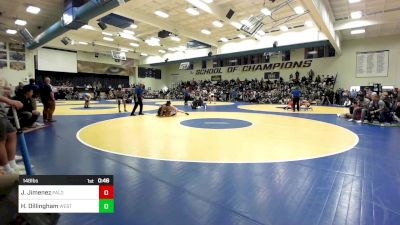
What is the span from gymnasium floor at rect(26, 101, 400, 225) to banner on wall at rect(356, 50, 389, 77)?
16297 mm

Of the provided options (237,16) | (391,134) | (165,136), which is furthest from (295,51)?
(165,136)

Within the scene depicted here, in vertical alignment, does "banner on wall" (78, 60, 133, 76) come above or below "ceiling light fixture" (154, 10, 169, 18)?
below

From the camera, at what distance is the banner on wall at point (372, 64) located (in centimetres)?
1848

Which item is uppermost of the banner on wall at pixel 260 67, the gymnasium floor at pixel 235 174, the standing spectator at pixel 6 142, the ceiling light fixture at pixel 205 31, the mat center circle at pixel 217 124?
the ceiling light fixture at pixel 205 31

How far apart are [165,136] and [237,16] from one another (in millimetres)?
11869

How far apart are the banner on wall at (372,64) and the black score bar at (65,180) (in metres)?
23.1

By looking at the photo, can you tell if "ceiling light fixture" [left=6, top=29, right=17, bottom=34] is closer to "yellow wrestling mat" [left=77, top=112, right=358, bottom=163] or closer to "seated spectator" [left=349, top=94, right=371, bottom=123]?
"yellow wrestling mat" [left=77, top=112, right=358, bottom=163]

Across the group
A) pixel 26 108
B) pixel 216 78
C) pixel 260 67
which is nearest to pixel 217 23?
pixel 260 67

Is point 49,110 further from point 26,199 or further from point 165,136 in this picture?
Answer: point 26,199

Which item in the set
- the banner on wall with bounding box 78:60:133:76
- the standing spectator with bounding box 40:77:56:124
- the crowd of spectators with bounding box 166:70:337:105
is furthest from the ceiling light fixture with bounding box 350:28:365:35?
the banner on wall with bounding box 78:60:133:76

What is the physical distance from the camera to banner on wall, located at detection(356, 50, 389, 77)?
18.5 meters

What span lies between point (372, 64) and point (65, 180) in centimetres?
2341

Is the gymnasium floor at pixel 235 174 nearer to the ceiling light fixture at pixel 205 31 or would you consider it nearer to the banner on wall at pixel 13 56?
the ceiling light fixture at pixel 205 31

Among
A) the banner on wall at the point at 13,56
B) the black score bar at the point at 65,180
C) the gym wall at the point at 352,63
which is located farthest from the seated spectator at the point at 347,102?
the banner on wall at the point at 13,56
